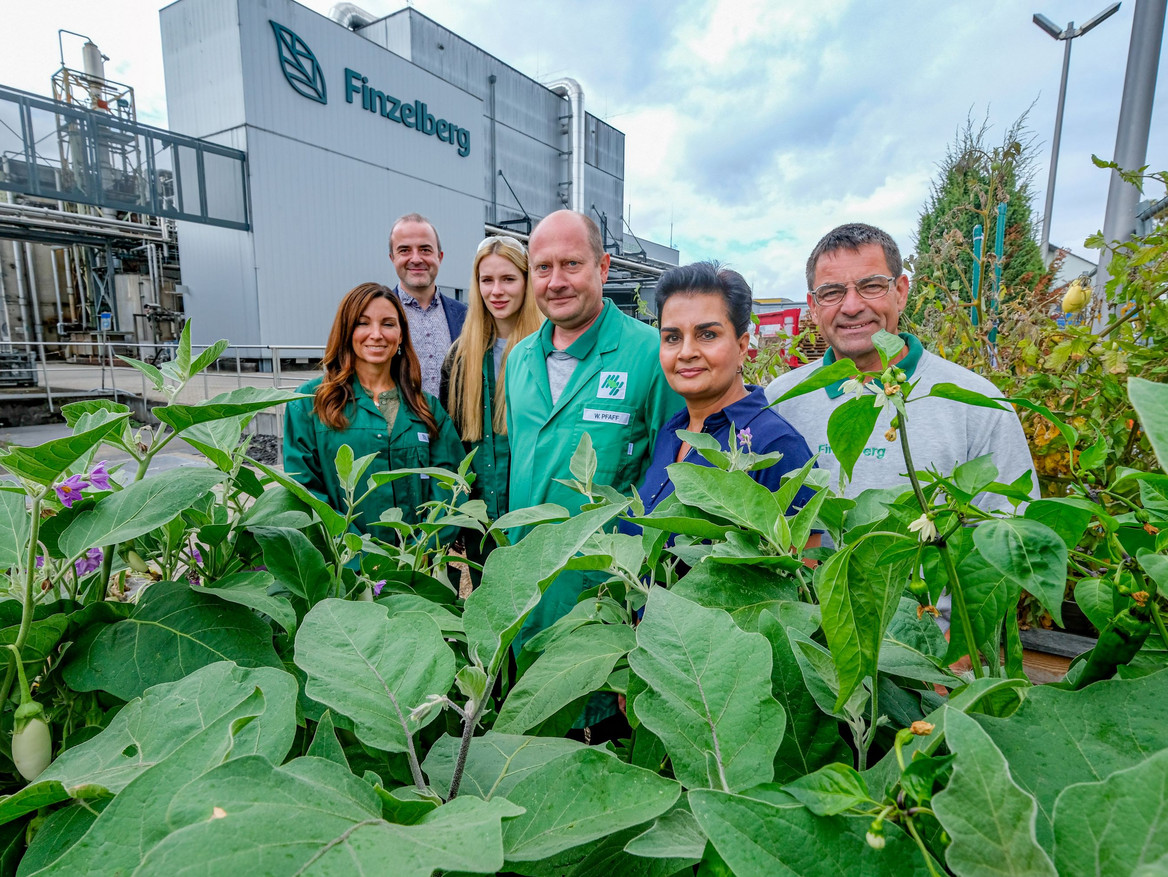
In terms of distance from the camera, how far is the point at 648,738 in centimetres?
58

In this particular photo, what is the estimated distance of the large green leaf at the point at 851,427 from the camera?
502 millimetres

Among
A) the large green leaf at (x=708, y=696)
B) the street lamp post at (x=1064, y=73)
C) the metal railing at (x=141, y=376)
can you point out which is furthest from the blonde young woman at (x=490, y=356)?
the street lamp post at (x=1064, y=73)

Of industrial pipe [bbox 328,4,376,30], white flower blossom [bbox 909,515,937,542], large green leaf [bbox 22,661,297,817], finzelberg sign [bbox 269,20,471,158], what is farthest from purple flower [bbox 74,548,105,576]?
industrial pipe [bbox 328,4,376,30]

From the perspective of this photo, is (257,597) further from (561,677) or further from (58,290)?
(58,290)

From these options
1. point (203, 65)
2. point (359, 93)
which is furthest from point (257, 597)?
point (359, 93)

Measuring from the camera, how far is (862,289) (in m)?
2.15

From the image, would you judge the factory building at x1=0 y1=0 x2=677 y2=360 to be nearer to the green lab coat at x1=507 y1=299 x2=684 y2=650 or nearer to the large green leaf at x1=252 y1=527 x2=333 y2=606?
the green lab coat at x1=507 y1=299 x2=684 y2=650

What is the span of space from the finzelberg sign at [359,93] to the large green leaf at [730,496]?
58.4ft

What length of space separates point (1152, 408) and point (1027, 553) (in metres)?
0.12

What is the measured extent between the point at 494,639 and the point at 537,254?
2385 mm

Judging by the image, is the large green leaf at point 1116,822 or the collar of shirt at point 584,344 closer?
the large green leaf at point 1116,822

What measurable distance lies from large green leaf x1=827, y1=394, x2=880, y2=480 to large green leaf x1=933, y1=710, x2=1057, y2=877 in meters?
0.23

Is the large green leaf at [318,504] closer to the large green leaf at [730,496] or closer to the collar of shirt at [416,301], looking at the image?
the large green leaf at [730,496]

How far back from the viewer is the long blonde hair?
3.29m
